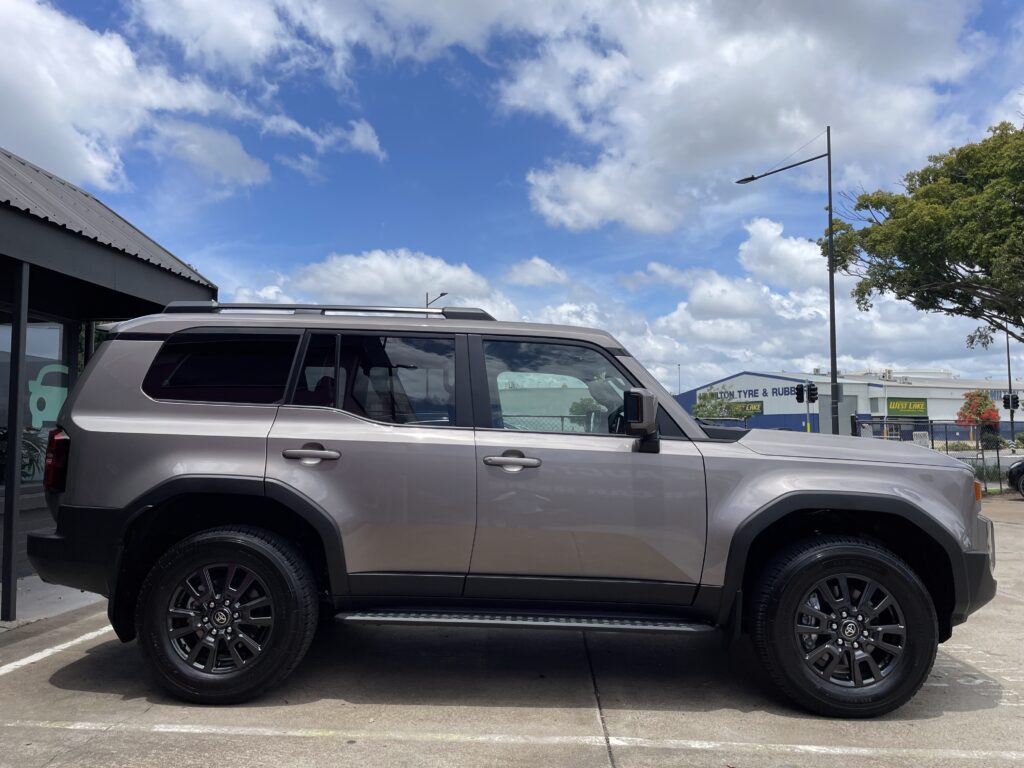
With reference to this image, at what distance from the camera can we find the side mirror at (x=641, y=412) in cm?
Result: 385

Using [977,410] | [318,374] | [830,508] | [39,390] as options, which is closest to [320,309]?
[318,374]

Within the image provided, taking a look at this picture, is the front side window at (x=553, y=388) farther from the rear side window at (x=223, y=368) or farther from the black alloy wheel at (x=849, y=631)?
the black alloy wheel at (x=849, y=631)

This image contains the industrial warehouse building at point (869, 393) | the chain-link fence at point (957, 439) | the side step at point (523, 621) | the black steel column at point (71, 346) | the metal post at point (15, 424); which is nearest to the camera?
the side step at point (523, 621)

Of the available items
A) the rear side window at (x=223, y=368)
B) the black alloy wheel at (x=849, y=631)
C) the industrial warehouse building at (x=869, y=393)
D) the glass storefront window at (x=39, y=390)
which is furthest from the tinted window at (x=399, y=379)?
the industrial warehouse building at (x=869, y=393)

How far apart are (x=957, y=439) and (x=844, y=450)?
65.4ft

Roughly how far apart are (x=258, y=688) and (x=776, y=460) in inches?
113

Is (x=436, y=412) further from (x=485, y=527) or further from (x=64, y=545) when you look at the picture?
(x=64, y=545)

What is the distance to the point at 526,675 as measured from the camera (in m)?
4.56

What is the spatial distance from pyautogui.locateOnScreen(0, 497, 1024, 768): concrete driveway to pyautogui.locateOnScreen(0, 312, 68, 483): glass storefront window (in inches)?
184

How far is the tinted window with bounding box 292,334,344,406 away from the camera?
416 centimetres

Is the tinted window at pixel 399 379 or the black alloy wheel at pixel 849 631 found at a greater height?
the tinted window at pixel 399 379

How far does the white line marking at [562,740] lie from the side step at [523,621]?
1.62 feet

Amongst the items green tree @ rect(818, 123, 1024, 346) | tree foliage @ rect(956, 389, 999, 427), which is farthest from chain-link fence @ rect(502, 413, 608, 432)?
tree foliage @ rect(956, 389, 999, 427)

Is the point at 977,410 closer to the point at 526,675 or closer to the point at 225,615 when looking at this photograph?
the point at 526,675
